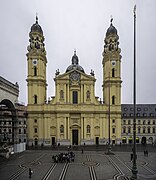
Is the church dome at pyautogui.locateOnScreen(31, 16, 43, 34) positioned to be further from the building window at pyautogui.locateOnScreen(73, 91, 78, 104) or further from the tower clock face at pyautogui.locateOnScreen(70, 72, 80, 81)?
the building window at pyautogui.locateOnScreen(73, 91, 78, 104)

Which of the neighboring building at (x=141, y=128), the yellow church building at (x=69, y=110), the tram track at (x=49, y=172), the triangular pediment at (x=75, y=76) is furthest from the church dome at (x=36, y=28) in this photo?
the tram track at (x=49, y=172)

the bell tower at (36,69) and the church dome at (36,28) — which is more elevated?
the church dome at (36,28)

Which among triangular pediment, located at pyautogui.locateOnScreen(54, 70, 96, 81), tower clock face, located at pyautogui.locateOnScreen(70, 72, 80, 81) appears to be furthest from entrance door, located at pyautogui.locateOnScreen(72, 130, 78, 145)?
triangular pediment, located at pyautogui.locateOnScreen(54, 70, 96, 81)

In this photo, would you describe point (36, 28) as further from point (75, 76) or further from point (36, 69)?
point (75, 76)

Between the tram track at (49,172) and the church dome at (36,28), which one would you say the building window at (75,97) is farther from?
the tram track at (49,172)

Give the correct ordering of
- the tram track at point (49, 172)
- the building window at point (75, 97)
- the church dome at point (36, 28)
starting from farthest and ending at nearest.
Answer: the church dome at point (36, 28), the building window at point (75, 97), the tram track at point (49, 172)

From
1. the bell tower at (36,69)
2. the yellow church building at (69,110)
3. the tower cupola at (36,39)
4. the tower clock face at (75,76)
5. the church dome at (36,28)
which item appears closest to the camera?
the yellow church building at (69,110)

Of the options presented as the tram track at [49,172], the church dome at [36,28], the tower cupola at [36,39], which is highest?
the church dome at [36,28]

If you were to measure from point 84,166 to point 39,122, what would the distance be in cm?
3195

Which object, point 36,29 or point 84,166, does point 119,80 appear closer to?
point 36,29

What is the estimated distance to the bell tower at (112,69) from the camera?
5897cm

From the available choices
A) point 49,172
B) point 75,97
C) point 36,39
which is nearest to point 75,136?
point 75,97

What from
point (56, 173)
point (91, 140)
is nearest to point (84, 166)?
point (56, 173)

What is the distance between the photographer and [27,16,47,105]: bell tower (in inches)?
2281
